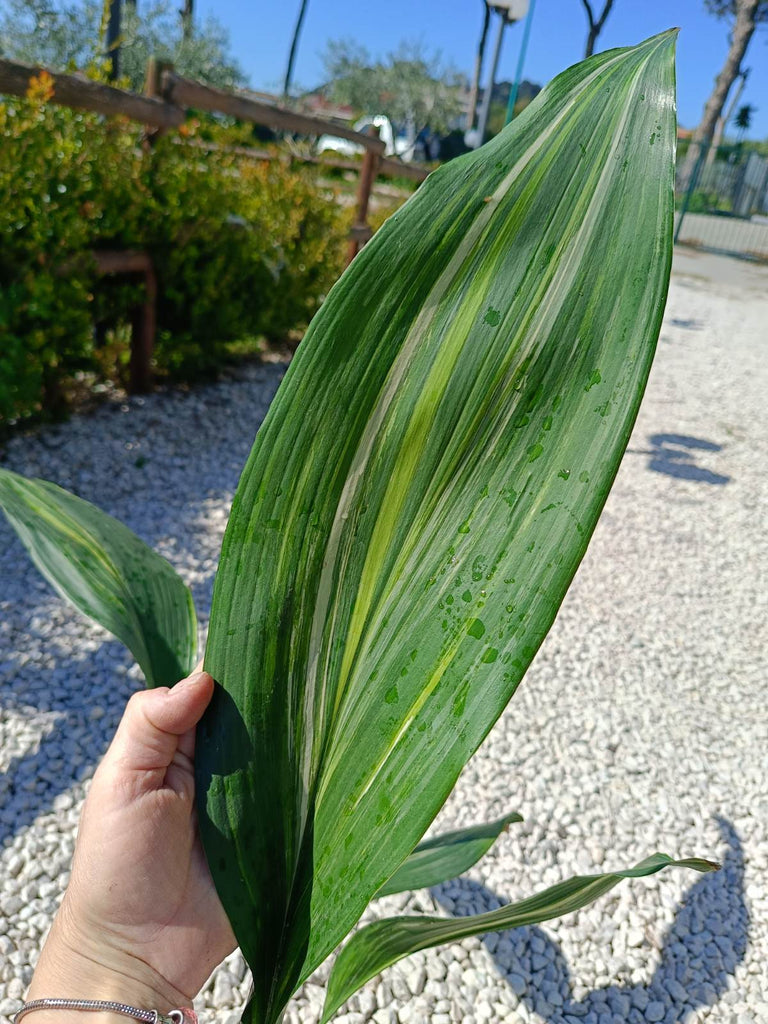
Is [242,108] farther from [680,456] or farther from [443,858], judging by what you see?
[443,858]

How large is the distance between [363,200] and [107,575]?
554 cm

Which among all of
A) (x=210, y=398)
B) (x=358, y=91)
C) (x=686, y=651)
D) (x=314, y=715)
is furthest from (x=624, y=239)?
(x=358, y=91)

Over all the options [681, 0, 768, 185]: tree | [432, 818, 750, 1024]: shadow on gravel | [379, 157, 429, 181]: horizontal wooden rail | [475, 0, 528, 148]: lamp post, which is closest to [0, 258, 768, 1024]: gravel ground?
[432, 818, 750, 1024]: shadow on gravel

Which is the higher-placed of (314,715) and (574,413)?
(574,413)

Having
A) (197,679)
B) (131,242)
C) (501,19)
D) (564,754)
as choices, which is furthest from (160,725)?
(501,19)

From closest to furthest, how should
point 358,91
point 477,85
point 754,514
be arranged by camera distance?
point 754,514, point 477,85, point 358,91

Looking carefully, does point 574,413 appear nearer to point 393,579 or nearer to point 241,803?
point 393,579

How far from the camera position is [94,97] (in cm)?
311

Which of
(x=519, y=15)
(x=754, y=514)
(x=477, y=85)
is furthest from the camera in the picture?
(x=477, y=85)

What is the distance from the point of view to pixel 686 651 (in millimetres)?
2713

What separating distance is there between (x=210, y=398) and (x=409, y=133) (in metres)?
30.0

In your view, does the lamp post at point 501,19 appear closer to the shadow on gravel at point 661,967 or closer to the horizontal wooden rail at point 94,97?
the horizontal wooden rail at point 94,97

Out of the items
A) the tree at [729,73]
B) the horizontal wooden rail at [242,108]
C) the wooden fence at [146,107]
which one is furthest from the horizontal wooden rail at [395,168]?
the tree at [729,73]

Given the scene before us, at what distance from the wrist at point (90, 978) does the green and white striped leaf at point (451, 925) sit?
221 millimetres
